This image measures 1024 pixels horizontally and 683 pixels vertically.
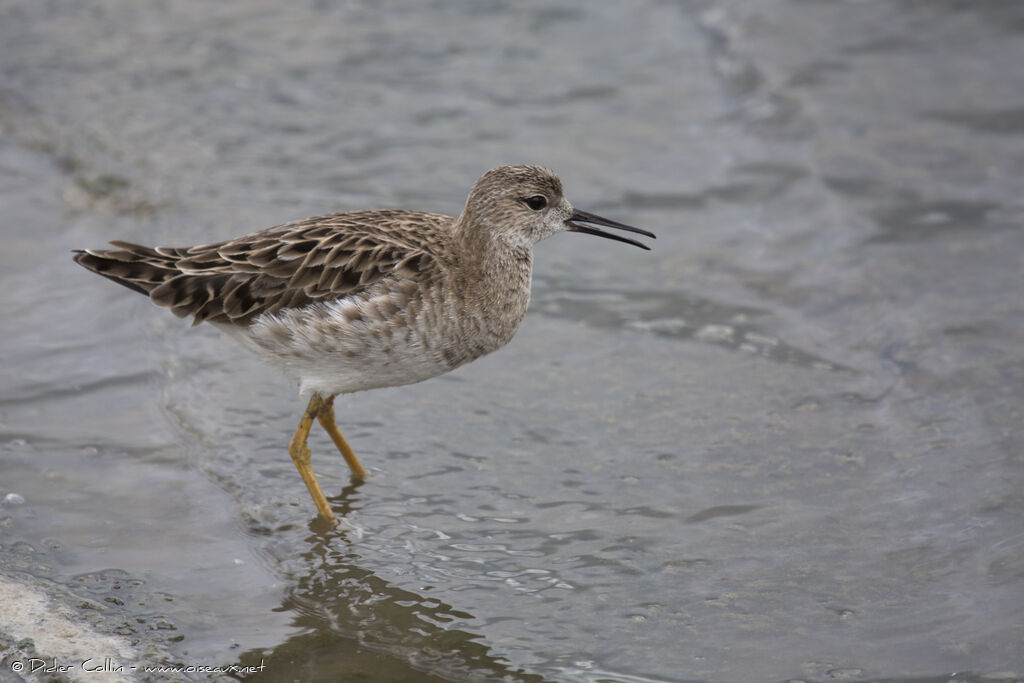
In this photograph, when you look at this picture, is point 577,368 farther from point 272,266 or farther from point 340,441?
point 272,266

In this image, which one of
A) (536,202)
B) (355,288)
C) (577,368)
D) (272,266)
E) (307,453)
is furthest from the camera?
(577,368)

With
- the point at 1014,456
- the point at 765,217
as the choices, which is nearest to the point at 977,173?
the point at 765,217

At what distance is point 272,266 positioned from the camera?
7203 millimetres

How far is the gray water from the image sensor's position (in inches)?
249

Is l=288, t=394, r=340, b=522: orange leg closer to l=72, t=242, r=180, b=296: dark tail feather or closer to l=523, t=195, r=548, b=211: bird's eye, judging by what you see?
l=72, t=242, r=180, b=296: dark tail feather

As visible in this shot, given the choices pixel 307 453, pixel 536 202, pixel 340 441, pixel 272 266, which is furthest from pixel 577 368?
pixel 272 266

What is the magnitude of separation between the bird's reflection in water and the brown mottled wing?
158 centimetres

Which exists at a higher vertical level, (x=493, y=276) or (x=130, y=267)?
(x=130, y=267)

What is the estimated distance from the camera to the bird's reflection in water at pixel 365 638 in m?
5.91

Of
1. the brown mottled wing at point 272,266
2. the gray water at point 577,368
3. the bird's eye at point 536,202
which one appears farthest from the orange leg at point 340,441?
the bird's eye at point 536,202

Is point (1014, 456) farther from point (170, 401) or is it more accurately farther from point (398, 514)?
point (170, 401)

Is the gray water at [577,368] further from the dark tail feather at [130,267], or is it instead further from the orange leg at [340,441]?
the dark tail feather at [130,267]

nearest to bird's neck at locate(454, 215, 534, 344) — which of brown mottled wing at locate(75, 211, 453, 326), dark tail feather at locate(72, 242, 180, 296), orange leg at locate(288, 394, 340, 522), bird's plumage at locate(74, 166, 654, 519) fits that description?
bird's plumage at locate(74, 166, 654, 519)

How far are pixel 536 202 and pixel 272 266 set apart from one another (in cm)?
176
